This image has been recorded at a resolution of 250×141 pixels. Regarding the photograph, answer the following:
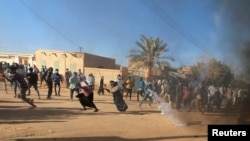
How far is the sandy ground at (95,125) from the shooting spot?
9.62 metres

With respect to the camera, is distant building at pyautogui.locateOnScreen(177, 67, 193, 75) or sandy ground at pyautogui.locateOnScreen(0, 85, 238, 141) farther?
distant building at pyautogui.locateOnScreen(177, 67, 193, 75)

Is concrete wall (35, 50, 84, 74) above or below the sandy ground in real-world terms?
above

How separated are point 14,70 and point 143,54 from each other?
789 cm

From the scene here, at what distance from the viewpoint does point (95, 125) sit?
37.5 feet

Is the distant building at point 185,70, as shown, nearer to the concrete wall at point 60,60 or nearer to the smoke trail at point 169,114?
the smoke trail at point 169,114

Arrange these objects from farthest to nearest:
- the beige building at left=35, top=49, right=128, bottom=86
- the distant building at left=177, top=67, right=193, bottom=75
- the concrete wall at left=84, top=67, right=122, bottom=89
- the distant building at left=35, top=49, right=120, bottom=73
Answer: the distant building at left=35, top=49, right=120, bottom=73 → the beige building at left=35, top=49, right=128, bottom=86 → the concrete wall at left=84, top=67, right=122, bottom=89 → the distant building at left=177, top=67, right=193, bottom=75

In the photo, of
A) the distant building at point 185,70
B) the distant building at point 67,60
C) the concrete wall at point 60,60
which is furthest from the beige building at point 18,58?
the distant building at point 185,70

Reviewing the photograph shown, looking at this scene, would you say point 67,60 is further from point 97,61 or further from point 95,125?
point 95,125

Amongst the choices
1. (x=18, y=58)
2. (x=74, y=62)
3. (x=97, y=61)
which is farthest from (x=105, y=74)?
(x=18, y=58)

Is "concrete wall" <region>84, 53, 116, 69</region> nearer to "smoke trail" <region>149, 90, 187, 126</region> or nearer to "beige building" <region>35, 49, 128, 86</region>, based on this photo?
"beige building" <region>35, 49, 128, 86</region>

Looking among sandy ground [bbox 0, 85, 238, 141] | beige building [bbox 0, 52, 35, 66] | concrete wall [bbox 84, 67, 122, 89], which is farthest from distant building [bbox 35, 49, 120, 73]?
sandy ground [bbox 0, 85, 238, 141]

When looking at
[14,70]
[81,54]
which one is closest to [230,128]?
[14,70]

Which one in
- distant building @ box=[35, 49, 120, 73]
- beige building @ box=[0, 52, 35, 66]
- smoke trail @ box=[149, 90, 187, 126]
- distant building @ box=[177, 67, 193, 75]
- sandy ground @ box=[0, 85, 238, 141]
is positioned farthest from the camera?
beige building @ box=[0, 52, 35, 66]

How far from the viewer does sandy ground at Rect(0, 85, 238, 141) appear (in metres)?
9.62
